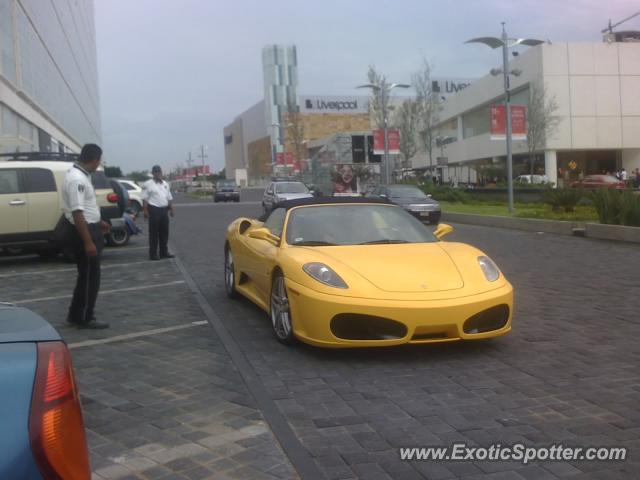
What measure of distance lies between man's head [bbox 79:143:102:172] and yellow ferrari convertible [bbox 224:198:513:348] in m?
1.64

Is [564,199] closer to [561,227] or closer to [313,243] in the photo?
[561,227]

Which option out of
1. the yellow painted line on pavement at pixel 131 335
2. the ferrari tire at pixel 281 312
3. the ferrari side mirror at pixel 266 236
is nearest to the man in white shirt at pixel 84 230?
the yellow painted line on pavement at pixel 131 335

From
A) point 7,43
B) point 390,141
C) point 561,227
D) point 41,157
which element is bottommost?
point 561,227

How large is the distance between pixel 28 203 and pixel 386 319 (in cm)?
866

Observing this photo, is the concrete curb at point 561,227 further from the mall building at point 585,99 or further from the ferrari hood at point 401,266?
the mall building at point 585,99

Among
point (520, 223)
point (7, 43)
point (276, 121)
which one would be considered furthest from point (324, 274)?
point (276, 121)

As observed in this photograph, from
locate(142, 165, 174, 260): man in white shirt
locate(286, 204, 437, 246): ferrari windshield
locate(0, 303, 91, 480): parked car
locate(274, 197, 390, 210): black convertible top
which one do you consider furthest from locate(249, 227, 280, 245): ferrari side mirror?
locate(142, 165, 174, 260): man in white shirt

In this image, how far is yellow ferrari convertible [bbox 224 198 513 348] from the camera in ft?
16.1

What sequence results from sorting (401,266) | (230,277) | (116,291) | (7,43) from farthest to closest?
1. (7,43)
2. (116,291)
3. (230,277)
4. (401,266)

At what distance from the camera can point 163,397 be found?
439 centimetres

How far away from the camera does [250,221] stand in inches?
305

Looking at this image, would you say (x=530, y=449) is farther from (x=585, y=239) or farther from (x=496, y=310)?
(x=585, y=239)

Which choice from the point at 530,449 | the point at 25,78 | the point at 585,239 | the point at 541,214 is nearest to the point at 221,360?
the point at 530,449

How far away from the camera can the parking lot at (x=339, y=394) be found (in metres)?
3.35
